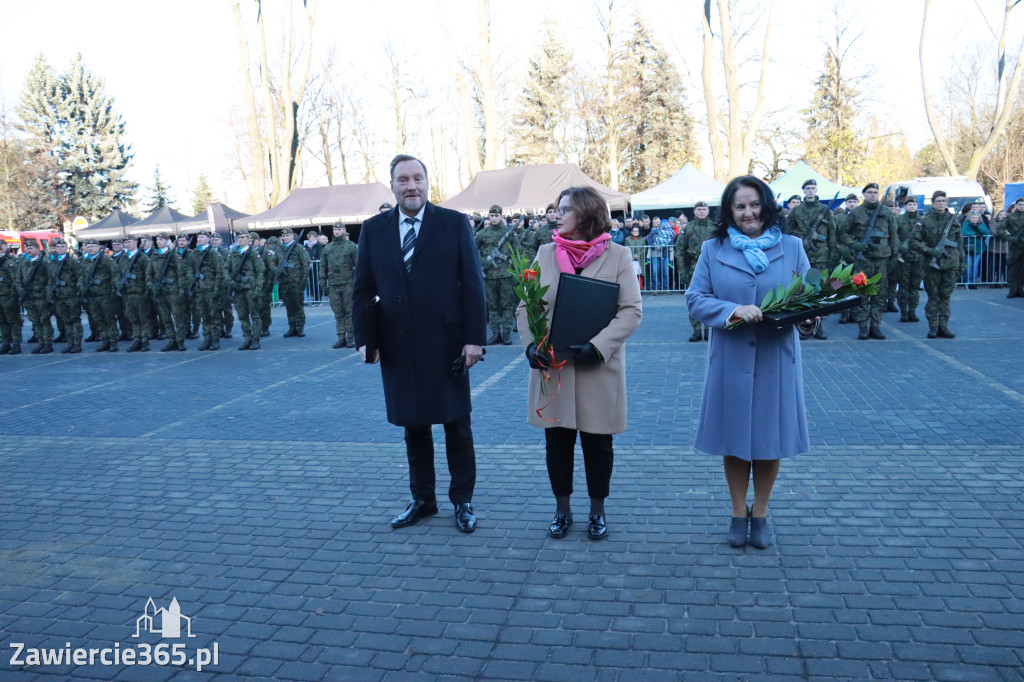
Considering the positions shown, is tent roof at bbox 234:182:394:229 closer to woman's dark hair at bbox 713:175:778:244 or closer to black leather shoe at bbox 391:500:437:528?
black leather shoe at bbox 391:500:437:528

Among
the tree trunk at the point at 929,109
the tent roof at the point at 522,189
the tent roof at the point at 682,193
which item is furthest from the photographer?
the tree trunk at the point at 929,109

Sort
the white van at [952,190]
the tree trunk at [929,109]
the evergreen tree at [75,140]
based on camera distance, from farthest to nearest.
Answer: the evergreen tree at [75,140]
the tree trunk at [929,109]
the white van at [952,190]

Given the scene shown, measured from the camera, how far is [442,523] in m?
4.73

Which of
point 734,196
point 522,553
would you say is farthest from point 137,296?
point 734,196

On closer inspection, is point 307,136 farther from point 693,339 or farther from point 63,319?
point 693,339

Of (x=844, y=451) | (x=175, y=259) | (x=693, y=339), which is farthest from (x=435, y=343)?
(x=175, y=259)

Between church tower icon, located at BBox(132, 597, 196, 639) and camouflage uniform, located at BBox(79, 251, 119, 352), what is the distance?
11983mm

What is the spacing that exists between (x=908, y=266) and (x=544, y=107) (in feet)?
119

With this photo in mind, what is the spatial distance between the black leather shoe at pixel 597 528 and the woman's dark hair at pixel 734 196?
166 centimetres

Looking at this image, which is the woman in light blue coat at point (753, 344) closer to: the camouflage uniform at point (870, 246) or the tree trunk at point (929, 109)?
the camouflage uniform at point (870, 246)

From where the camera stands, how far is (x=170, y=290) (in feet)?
45.3

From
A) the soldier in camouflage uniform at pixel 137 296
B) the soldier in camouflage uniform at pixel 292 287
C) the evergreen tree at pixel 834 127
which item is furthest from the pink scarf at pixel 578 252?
the evergreen tree at pixel 834 127

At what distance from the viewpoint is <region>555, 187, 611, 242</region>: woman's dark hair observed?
4035mm

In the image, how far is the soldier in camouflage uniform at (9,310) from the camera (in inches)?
582
